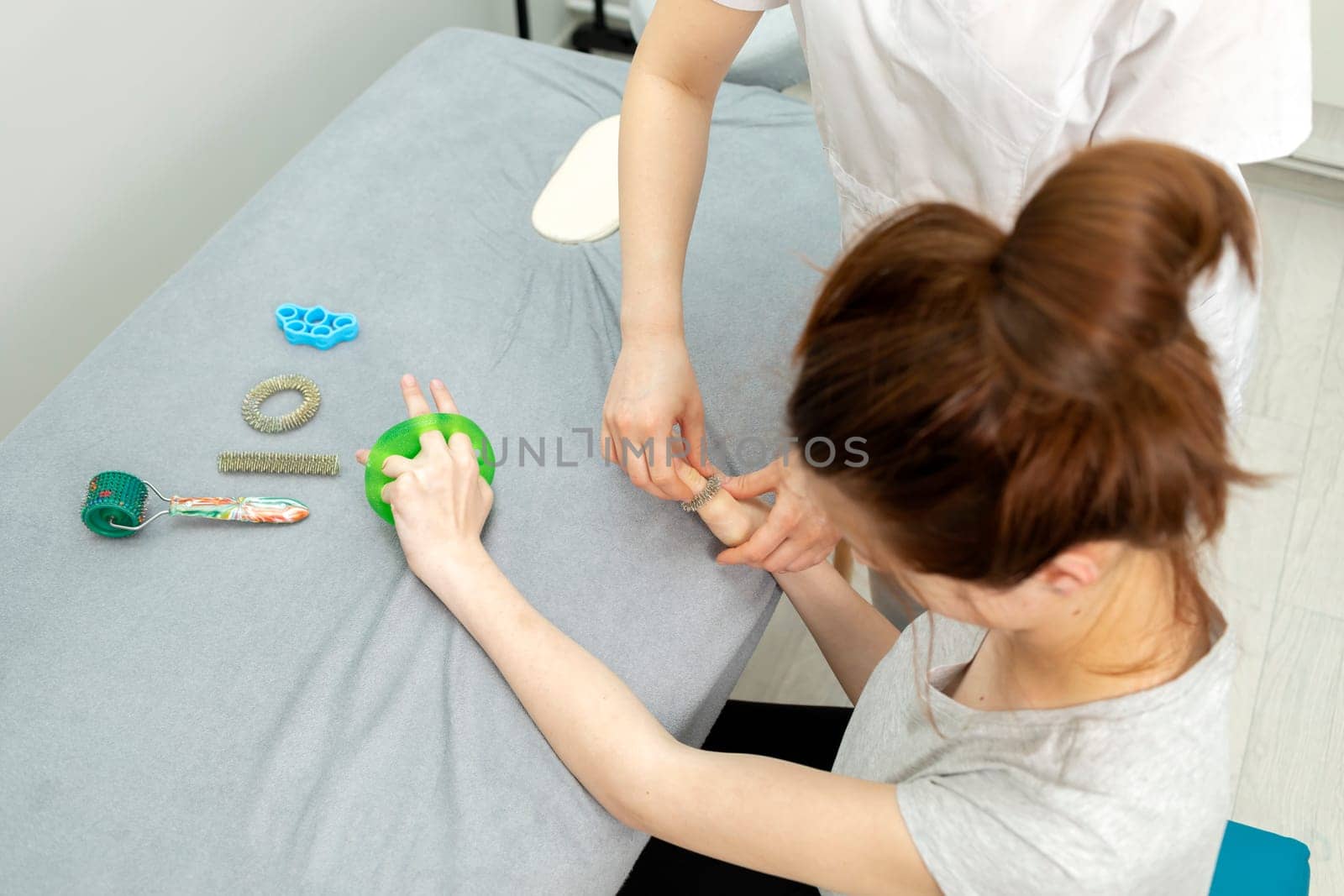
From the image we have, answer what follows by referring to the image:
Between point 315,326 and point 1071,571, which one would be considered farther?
point 315,326

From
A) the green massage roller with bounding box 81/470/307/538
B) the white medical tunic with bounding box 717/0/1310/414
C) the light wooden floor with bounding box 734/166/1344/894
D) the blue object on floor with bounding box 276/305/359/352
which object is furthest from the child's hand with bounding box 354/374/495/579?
the light wooden floor with bounding box 734/166/1344/894

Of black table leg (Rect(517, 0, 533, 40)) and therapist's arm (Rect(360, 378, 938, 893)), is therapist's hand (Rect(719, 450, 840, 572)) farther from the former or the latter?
black table leg (Rect(517, 0, 533, 40))

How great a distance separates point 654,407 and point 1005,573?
42cm

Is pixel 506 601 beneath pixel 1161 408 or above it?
beneath

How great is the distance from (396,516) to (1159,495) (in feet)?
2.13

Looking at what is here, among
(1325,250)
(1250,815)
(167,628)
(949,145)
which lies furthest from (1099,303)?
(1325,250)

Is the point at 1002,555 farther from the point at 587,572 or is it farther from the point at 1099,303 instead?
the point at 587,572

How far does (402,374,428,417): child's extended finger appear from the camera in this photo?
40.5 inches

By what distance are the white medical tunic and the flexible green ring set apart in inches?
16.9

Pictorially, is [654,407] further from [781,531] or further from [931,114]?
[931,114]

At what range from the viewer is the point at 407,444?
98cm

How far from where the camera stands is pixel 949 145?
0.84 metres

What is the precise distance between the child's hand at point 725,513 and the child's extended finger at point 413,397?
0.87 feet

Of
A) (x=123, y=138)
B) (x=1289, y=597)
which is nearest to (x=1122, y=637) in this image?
(x=1289, y=597)
